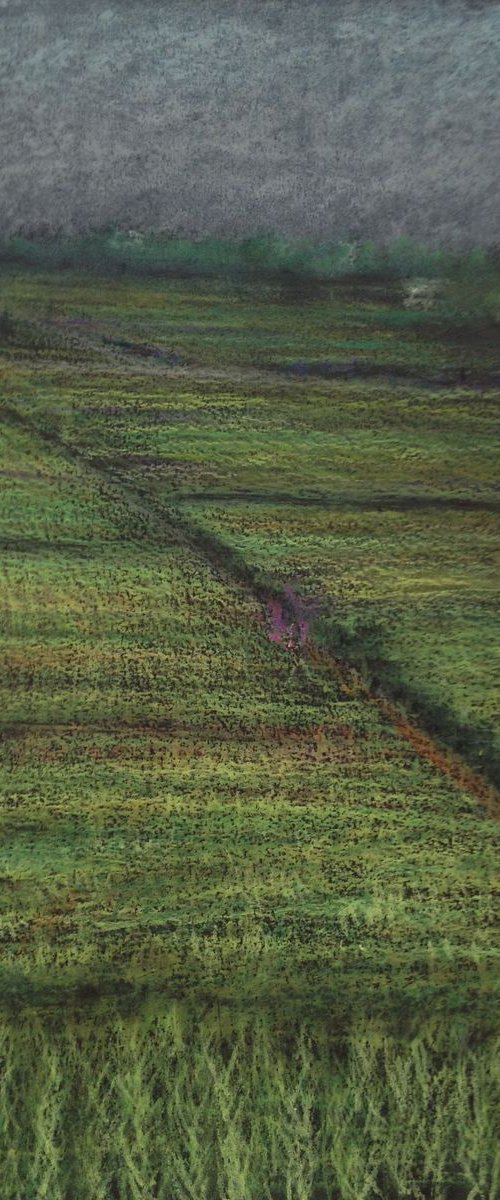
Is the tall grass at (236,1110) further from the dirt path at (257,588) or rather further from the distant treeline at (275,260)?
the distant treeline at (275,260)

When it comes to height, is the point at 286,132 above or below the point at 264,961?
above

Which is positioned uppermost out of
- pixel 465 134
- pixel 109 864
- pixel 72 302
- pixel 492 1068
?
pixel 465 134

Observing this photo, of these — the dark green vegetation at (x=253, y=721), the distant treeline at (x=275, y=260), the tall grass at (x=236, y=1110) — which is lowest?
the tall grass at (x=236, y=1110)

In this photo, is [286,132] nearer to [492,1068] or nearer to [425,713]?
[425,713]

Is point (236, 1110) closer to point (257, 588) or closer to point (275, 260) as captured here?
point (257, 588)

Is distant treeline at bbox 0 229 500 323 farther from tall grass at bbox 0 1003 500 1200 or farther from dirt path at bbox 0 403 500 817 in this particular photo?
tall grass at bbox 0 1003 500 1200

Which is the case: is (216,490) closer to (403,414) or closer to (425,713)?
(403,414)

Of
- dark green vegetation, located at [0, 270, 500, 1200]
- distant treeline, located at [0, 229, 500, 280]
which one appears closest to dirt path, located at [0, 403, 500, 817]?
dark green vegetation, located at [0, 270, 500, 1200]

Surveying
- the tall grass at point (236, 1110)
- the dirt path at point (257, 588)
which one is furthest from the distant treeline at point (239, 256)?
the tall grass at point (236, 1110)

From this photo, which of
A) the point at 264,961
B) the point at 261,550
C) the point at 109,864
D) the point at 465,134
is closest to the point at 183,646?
the point at 261,550
